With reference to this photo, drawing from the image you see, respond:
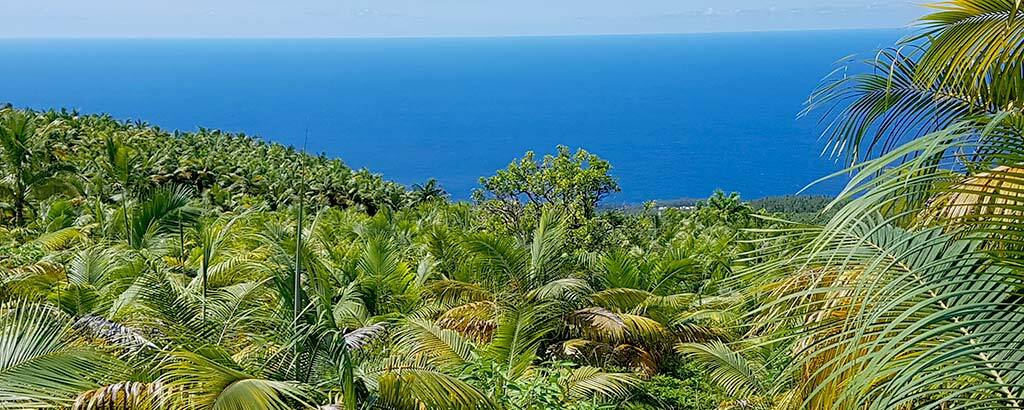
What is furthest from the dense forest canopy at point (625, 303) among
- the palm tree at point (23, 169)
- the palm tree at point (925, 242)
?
the palm tree at point (23, 169)

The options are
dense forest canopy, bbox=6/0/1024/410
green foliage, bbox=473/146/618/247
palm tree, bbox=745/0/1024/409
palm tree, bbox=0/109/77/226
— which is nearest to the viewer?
palm tree, bbox=745/0/1024/409

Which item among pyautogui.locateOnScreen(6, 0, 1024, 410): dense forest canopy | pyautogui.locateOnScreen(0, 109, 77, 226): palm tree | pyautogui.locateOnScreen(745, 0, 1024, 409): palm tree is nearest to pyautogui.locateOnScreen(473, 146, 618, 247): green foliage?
pyautogui.locateOnScreen(6, 0, 1024, 410): dense forest canopy

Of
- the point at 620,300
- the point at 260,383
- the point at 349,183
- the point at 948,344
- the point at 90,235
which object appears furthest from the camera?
the point at 349,183

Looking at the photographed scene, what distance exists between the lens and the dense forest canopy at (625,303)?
2424mm

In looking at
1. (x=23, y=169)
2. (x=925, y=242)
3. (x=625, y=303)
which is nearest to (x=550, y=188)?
(x=625, y=303)

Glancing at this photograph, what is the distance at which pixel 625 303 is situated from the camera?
8633 millimetres

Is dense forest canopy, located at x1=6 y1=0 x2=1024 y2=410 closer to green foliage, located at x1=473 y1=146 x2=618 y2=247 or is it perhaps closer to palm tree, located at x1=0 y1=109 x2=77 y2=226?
palm tree, located at x1=0 y1=109 x2=77 y2=226

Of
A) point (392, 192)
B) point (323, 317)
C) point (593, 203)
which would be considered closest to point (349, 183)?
point (392, 192)

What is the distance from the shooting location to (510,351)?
6.70 metres

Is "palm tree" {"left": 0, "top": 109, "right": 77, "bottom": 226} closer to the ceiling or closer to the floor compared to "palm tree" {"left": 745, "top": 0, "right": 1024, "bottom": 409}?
closer to the ceiling

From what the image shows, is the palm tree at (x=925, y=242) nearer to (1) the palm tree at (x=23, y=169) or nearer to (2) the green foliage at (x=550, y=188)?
(2) the green foliage at (x=550, y=188)

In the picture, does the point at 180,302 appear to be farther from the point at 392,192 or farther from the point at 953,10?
the point at 392,192

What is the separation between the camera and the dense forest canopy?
242 cm

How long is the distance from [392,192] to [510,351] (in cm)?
4608
